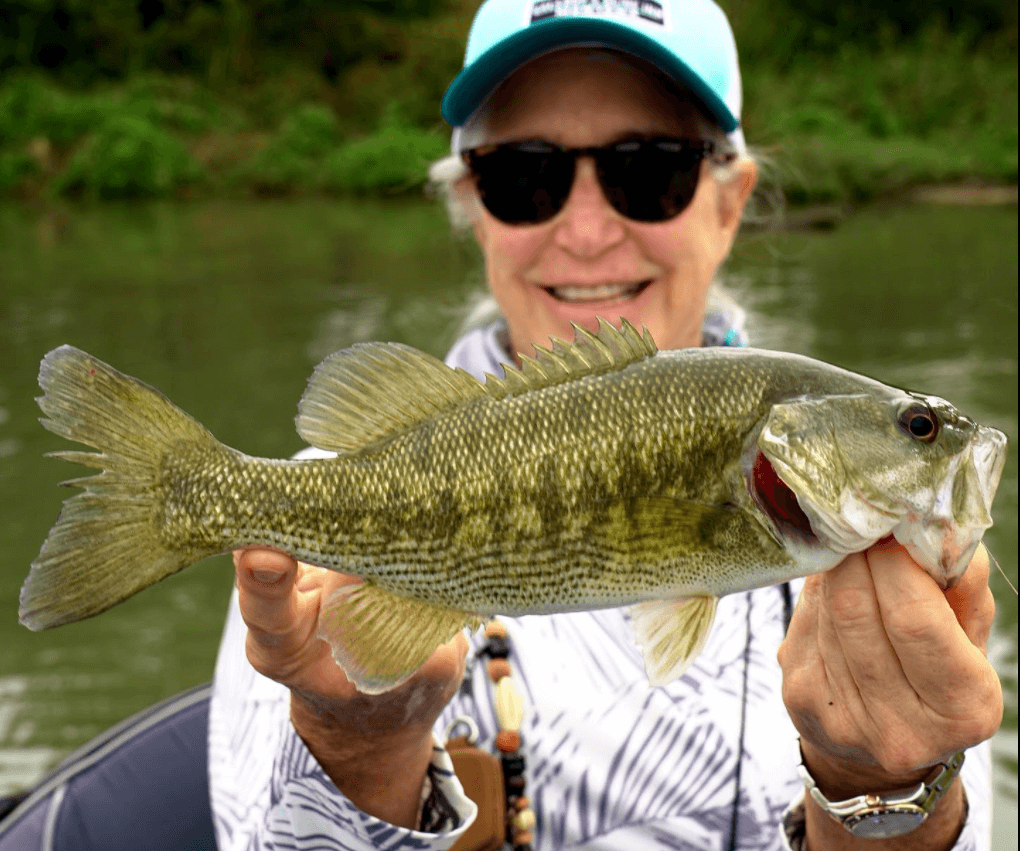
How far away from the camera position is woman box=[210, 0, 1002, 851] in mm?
1368

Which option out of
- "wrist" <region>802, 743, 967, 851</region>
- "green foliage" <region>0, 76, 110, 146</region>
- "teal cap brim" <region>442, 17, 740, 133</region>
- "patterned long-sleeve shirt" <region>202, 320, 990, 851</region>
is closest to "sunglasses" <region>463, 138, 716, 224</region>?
"teal cap brim" <region>442, 17, 740, 133</region>

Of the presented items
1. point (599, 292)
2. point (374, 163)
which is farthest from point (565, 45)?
point (374, 163)

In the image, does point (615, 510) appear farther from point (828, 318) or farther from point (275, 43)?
point (275, 43)

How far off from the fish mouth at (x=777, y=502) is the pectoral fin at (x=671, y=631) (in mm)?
141

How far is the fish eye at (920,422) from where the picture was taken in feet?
4.09

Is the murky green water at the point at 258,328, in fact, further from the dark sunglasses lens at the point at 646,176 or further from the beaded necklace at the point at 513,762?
the beaded necklace at the point at 513,762

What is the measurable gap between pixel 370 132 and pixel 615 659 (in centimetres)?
3652

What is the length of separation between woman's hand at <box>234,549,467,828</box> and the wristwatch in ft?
2.02

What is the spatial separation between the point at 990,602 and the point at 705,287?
1202mm

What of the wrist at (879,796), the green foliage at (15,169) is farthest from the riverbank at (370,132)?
the wrist at (879,796)

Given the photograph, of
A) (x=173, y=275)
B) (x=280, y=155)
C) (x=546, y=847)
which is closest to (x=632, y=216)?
(x=546, y=847)

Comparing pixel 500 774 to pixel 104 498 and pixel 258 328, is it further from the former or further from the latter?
pixel 258 328

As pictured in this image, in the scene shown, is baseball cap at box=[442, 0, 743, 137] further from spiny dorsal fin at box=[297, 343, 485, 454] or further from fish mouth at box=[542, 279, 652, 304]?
spiny dorsal fin at box=[297, 343, 485, 454]

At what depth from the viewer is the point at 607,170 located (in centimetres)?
228
